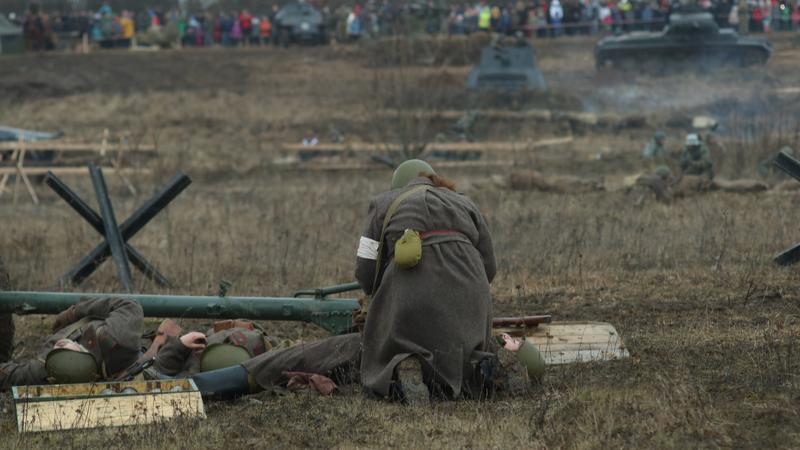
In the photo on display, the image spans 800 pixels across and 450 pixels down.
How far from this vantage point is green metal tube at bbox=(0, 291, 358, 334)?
8406mm

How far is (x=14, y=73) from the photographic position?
3991cm

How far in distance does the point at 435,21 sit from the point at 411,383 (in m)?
36.4

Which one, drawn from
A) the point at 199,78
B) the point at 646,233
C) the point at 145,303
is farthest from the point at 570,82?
the point at 145,303

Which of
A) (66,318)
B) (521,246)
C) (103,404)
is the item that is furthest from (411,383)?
(521,246)

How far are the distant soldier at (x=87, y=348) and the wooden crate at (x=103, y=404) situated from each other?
28 cm

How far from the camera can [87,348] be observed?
25.4ft

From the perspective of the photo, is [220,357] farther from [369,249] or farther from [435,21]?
[435,21]

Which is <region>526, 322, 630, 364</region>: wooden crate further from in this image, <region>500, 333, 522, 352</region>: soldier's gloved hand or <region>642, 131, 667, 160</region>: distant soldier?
<region>642, 131, 667, 160</region>: distant soldier

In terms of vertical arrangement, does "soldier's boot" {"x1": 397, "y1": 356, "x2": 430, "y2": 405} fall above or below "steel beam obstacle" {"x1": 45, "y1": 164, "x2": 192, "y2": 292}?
above

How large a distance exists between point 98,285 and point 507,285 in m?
3.91

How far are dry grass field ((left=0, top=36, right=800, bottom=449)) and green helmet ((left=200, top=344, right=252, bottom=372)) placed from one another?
1.36 feet

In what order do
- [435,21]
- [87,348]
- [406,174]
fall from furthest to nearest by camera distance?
[435,21]
[87,348]
[406,174]

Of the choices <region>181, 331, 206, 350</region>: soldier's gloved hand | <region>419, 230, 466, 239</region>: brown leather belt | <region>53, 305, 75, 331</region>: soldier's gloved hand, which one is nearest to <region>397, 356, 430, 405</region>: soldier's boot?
<region>419, 230, 466, 239</region>: brown leather belt

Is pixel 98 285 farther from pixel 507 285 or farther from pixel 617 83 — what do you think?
pixel 617 83
